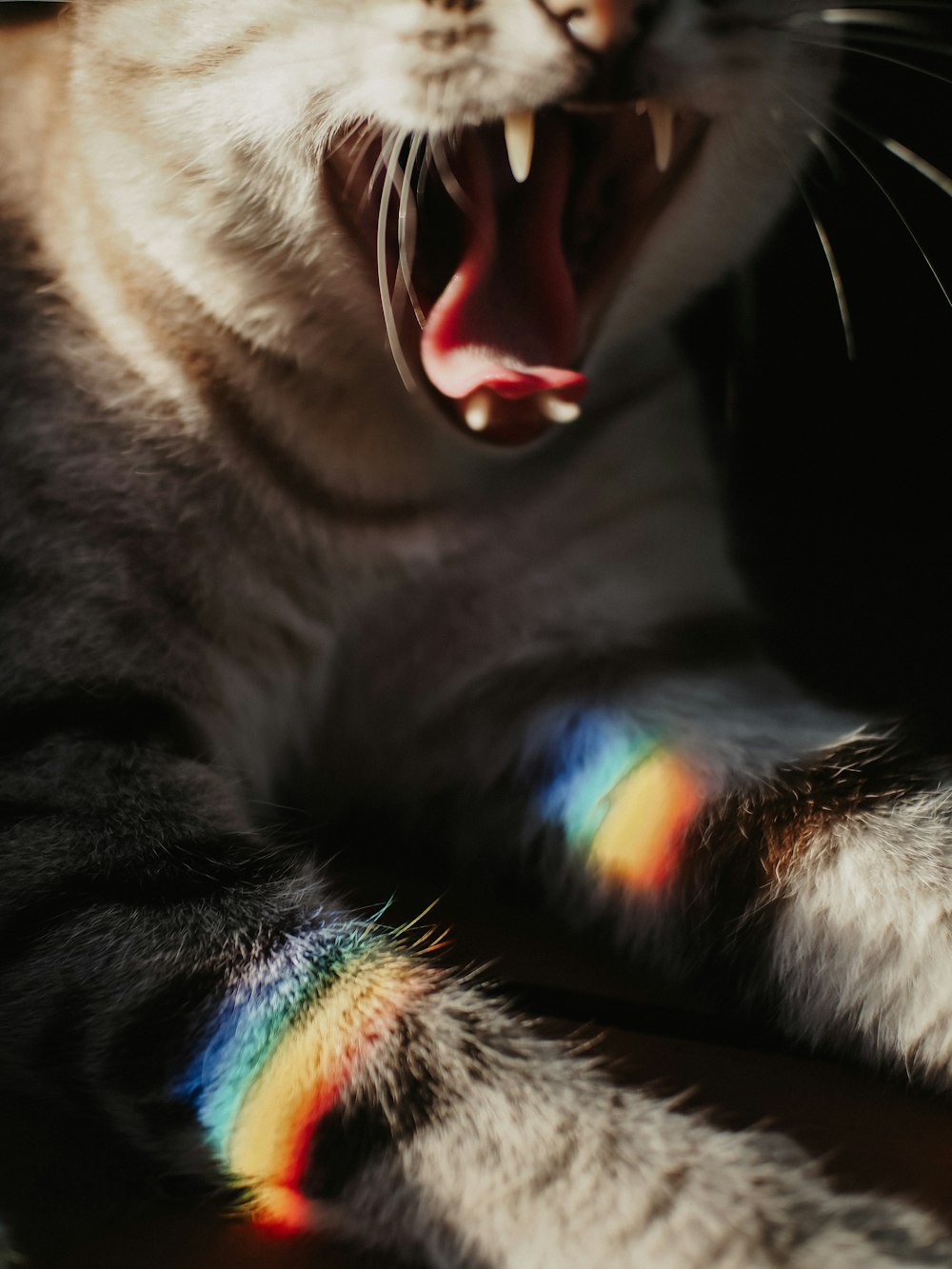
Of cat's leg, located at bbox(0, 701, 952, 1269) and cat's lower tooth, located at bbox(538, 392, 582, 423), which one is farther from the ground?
cat's lower tooth, located at bbox(538, 392, 582, 423)

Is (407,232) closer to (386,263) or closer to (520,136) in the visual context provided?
(386,263)

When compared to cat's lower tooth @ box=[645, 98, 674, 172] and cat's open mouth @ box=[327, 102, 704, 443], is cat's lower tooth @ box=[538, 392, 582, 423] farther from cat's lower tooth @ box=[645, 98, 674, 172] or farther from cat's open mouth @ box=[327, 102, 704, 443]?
cat's lower tooth @ box=[645, 98, 674, 172]

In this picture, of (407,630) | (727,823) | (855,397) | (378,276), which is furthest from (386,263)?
(855,397)

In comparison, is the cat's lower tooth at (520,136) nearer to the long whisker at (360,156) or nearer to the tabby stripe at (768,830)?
the long whisker at (360,156)

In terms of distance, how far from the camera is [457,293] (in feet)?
2.77

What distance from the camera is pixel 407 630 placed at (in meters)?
0.99

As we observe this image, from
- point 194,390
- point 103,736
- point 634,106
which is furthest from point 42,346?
point 634,106

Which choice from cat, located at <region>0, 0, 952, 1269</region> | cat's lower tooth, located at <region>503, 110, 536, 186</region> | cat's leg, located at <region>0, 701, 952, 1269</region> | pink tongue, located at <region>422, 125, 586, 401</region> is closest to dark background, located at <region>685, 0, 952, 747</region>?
cat, located at <region>0, 0, 952, 1269</region>

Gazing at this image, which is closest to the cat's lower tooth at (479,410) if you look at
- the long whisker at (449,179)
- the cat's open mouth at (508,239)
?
the cat's open mouth at (508,239)

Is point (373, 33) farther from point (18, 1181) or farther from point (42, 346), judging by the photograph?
point (18, 1181)

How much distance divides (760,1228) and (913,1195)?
0.11 metres

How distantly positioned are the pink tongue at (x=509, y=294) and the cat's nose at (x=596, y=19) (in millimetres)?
139

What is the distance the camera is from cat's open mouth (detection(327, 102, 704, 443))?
0.83 meters

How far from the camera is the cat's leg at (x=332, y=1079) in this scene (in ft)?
1.95
